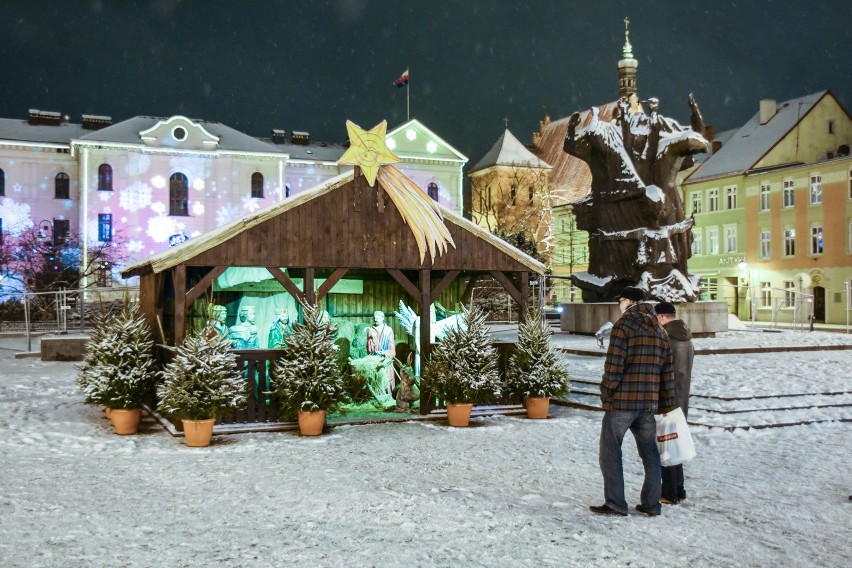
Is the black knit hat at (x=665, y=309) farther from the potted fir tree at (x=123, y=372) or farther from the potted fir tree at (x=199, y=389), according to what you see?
the potted fir tree at (x=123, y=372)

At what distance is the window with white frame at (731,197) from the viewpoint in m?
53.9

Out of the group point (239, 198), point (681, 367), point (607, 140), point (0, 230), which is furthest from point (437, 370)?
point (0, 230)

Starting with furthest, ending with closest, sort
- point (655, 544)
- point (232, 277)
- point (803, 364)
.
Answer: point (803, 364)
point (232, 277)
point (655, 544)

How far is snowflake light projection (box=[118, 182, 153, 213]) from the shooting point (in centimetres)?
5066

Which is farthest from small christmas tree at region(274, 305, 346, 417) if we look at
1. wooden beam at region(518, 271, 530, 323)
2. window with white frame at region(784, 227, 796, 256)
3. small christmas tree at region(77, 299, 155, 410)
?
window with white frame at region(784, 227, 796, 256)

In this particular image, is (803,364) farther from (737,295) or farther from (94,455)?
(737,295)

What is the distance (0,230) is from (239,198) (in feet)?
47.6

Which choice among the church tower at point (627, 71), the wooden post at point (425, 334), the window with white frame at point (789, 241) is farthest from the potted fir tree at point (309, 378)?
the window with white frame at point (789, 241)

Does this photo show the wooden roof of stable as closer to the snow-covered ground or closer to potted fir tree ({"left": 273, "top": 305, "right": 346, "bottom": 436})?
potted fir tree ({"left": 273, "top": 305, "right": 346, "bottom": 436})

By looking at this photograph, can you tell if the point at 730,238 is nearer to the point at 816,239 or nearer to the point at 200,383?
the point at 816,239

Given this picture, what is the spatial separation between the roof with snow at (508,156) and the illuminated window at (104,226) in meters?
30.5

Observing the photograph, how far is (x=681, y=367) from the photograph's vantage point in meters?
8.27

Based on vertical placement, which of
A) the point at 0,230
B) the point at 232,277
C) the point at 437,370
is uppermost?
the point at 0,230

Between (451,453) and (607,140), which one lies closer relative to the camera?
(451,453)
